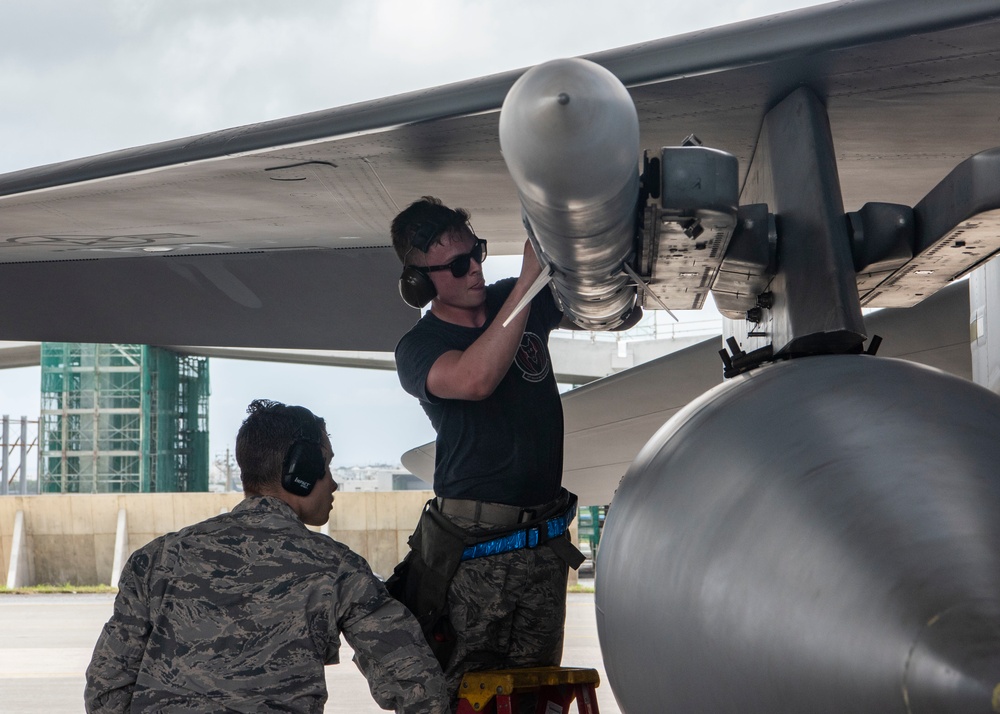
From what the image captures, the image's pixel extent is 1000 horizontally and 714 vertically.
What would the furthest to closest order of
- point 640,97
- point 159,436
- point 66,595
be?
point 159,436
point 66,595
point 640,97

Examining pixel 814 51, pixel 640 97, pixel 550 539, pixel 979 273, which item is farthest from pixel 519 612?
pixel 979 273

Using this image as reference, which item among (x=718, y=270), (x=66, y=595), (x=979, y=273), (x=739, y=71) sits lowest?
(x=66, y=595)

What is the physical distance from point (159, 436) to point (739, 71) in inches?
1167

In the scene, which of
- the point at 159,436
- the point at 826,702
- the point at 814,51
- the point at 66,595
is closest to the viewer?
the point at 826,702

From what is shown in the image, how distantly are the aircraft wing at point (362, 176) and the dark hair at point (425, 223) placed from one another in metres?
0.22

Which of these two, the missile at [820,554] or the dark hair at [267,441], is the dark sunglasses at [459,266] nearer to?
the dark hair at [267,441]

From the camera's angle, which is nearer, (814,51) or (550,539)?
(814,51)

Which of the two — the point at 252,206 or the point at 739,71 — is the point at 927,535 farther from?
the point at 252,206

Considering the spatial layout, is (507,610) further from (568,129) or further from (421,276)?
(568,129)

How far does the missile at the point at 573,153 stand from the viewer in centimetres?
147

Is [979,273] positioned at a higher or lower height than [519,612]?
higher

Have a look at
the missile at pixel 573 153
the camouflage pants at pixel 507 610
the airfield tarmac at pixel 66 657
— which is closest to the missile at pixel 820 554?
the missile at pixel 573 153

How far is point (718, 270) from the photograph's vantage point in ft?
7.32

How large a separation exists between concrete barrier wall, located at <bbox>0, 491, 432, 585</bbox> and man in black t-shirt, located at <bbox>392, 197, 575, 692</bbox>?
16346 mm
